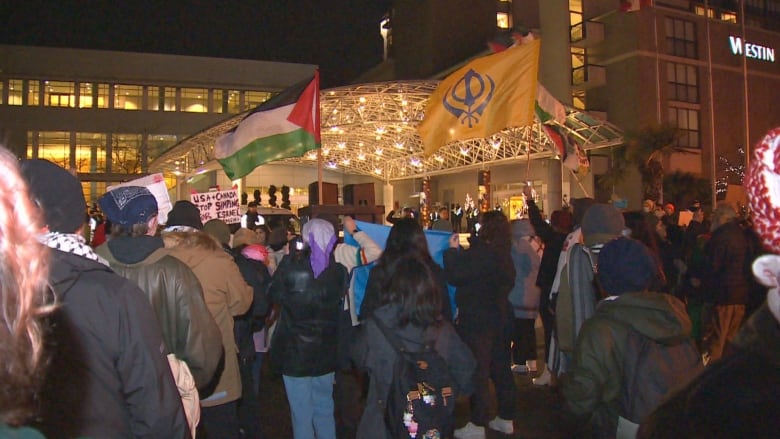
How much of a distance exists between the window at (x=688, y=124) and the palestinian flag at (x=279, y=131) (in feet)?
101

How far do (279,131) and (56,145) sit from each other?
46.4 meters

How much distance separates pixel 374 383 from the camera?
12.8ft

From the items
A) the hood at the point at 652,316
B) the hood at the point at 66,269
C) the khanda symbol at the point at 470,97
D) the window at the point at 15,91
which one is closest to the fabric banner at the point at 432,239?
the khanda symbol at the point at 470,97

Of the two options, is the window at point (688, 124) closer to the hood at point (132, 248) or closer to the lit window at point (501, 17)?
the lit window at point (501, 17)

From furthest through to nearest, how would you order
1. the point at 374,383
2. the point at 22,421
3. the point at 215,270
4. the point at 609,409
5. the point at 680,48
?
the point at 680,48 → the point at 215,270 → the point at 374,383 → the point at 609,409 → the point at 22,421

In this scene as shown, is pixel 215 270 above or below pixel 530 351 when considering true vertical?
above

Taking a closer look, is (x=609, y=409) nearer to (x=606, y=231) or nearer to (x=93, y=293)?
(x=606, y=231)

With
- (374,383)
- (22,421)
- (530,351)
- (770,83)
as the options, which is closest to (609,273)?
(374,383)

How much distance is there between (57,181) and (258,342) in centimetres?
511

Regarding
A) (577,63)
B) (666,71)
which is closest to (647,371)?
(666,71)

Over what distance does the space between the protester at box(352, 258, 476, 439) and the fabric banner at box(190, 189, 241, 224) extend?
259 inches

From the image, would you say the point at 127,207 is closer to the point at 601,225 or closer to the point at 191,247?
the point at 191,247

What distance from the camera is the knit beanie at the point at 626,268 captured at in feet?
10.1

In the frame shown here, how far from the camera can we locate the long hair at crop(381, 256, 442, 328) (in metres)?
3.89
